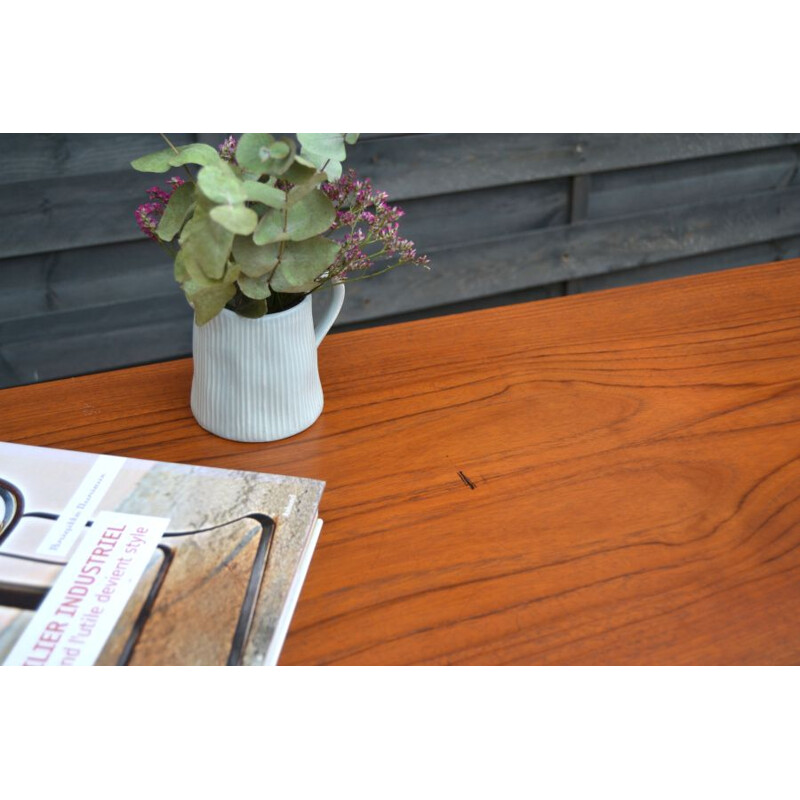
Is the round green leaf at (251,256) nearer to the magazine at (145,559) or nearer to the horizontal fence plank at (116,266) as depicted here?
the magazine at (145,559)

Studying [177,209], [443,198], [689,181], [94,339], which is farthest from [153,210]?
[689,181]

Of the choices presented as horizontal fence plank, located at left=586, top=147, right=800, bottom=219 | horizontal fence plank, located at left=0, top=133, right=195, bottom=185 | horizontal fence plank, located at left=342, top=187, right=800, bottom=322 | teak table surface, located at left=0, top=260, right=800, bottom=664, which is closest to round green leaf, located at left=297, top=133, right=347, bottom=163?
teak table surface, located at left=0, top=260, right=800, bottom=664

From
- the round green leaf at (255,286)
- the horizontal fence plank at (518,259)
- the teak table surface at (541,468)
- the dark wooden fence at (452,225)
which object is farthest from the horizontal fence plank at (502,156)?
the round green leaf at (255,286)

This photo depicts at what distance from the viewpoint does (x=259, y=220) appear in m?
0.78

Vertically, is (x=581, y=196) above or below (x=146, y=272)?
above

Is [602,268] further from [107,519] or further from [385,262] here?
[107,519]

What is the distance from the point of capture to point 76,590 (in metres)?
0.69

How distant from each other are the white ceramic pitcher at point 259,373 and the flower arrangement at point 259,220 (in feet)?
0.08

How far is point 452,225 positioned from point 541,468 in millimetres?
1129

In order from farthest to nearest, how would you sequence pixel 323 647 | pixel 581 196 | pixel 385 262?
pixel 581 196 → pixel 385 262 → pixel 323 647

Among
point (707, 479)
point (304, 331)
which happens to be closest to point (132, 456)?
point (304, 331)

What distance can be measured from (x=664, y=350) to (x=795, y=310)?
0.80 ft

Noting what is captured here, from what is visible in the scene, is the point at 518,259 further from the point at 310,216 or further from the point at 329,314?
the point at 310,216

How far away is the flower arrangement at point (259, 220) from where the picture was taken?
72 cm
